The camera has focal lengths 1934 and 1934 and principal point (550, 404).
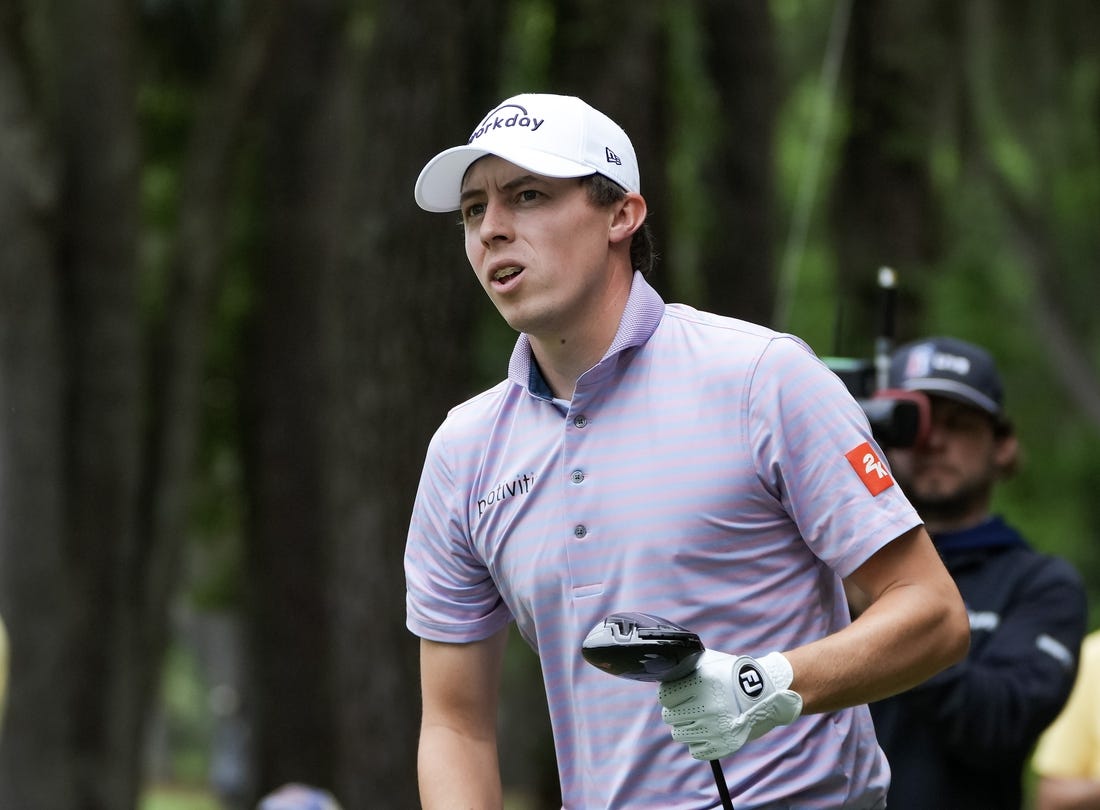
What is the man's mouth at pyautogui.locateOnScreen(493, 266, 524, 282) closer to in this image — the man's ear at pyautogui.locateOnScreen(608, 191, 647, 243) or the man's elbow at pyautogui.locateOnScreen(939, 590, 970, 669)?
the man's ear at pyautogui.locateOnScreen(608, 191, 647, 243)

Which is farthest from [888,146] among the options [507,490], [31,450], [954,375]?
[507,490]

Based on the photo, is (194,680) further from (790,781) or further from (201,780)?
(790,781)

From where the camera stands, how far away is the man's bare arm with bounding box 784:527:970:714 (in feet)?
9.73

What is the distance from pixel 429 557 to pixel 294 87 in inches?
423

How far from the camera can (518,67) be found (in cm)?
1133

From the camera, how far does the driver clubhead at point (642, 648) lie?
2854mm

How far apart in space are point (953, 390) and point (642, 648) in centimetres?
211

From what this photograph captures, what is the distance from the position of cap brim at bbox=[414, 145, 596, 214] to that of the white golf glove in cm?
90

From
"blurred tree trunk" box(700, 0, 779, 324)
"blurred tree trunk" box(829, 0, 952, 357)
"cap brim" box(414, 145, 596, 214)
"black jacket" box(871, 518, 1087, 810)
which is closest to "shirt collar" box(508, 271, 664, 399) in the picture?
"cap brim" box(414, 145, 596, 214)

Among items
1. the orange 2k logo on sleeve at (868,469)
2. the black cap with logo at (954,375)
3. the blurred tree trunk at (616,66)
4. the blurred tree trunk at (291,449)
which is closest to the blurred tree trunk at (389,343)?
the blurred tree trunk at (616,66)

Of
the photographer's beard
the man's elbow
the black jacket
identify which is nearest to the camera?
the man's elbow

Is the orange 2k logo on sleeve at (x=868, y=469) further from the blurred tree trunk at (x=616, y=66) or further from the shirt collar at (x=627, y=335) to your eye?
the blurred tree trunk at (x=616, y=66)

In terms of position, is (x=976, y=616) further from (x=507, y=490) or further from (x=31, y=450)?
(x=31, y=450)

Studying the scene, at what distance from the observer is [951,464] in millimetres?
4695
